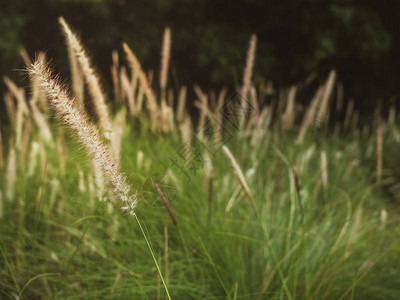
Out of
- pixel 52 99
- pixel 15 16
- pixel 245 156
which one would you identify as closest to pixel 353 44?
pixel 245 156

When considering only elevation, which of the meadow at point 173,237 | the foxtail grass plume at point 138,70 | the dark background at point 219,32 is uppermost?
the dark background at point 219,32

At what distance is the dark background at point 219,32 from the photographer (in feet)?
16.4

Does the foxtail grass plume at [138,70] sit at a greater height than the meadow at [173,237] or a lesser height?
greater

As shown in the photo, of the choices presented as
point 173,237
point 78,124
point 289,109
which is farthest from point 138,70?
point 289,109

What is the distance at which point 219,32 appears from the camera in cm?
527

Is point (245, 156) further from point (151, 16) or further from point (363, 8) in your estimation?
point (363, 8)

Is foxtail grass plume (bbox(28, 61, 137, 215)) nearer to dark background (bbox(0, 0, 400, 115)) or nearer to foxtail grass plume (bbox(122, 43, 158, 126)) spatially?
foxtail grass plume (bbox(122, 43, 158, 126))

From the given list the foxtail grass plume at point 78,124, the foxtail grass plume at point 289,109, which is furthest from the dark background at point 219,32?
the foxtail grass plume at point 78,124

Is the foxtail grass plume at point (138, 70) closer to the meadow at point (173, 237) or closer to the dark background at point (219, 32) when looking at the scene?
the meadow at point (173, 237)

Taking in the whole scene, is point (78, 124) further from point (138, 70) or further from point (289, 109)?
point (289, 109)

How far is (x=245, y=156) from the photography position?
8.59 ft

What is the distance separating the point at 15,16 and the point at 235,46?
276cm

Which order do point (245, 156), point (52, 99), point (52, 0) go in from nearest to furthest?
point (52, 99), point (245, 156), point (52, 0)

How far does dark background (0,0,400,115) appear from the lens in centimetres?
500
